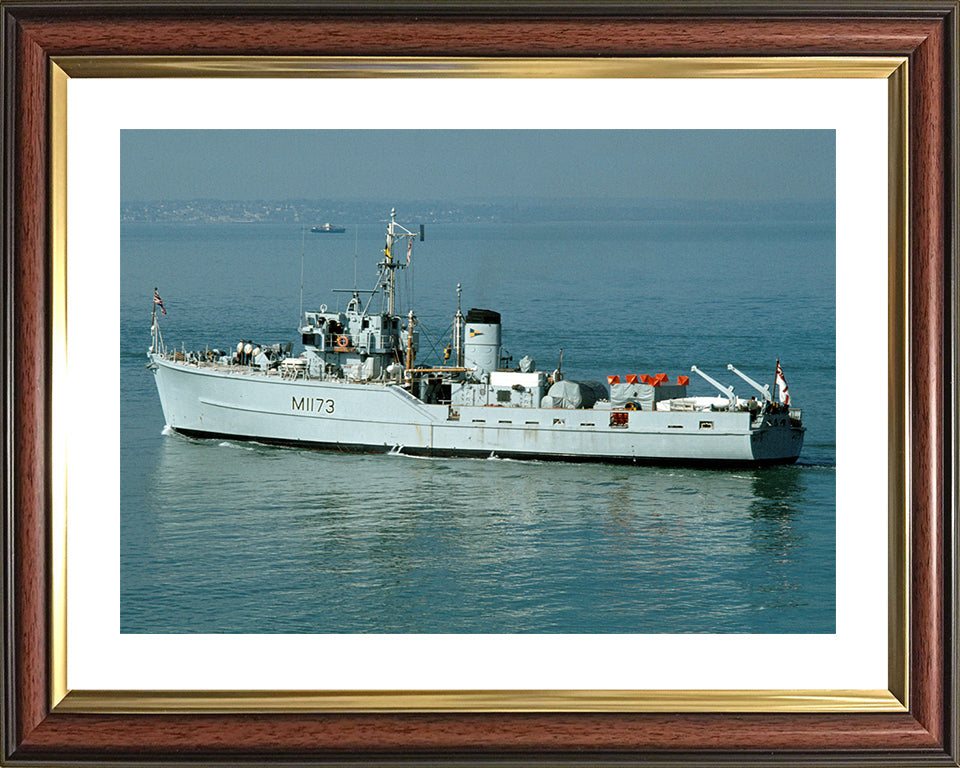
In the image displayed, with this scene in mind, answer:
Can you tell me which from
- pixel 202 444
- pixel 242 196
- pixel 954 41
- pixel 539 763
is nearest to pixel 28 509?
pixel 202 444

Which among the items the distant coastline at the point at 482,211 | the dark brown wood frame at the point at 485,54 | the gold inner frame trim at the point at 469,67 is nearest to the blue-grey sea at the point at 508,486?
the distant coastline at the point at 482,211

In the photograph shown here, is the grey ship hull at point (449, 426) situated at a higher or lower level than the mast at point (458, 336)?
lower

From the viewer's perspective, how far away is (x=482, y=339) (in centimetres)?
591

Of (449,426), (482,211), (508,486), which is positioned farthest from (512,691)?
(449,426)

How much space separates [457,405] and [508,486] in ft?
15.0

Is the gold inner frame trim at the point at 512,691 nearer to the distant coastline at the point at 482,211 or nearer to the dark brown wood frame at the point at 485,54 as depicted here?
the dark brown wood frame at the point at 485,54

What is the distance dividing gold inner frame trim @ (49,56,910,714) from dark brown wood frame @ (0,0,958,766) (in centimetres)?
3

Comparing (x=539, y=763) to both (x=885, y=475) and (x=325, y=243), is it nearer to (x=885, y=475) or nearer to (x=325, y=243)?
(x=885, y=475)

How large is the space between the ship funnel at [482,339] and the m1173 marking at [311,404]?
1413 mm

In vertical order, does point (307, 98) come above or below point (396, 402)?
above

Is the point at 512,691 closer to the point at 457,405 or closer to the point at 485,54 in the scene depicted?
the point at 485,54

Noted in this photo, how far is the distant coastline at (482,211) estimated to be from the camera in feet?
15.1

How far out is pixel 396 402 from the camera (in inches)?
363

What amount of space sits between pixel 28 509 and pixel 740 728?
2.52m
